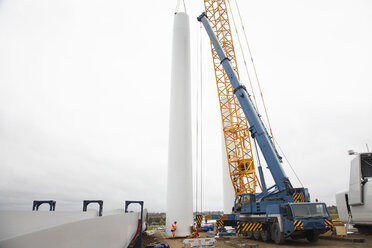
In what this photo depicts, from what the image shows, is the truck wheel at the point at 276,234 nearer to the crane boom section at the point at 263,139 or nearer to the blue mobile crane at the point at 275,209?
the blue mobile crane at the point at 275,209

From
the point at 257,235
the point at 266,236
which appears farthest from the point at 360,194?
the point at 257,235

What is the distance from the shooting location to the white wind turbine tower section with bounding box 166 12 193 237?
18.7 m

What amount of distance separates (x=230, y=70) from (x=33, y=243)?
17.3 metres

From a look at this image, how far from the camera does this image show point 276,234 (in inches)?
471

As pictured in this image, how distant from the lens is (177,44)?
22578 mm

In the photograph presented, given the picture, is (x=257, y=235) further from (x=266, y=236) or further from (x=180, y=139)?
(x=180, y=139)

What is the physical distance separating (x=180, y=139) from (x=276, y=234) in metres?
10.6

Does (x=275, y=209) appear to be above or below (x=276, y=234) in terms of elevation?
above

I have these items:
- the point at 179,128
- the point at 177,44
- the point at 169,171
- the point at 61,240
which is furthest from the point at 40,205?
the point at 177,44

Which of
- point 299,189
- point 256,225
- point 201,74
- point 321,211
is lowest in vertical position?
point 256,225

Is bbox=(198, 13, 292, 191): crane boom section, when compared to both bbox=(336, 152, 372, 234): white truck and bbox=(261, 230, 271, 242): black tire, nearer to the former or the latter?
bbox=(261, 230, 271, 242): black tire

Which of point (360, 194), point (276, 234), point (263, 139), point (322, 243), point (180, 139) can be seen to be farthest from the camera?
point (180, 139)

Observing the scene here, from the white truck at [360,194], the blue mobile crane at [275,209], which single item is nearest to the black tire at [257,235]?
the blue mobile crane at [275,209]

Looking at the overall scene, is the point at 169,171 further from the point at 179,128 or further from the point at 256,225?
the point at 256,225
